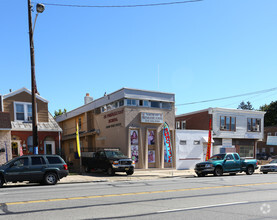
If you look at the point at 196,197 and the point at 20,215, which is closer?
the point at 20,215

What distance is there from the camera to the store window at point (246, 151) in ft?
118

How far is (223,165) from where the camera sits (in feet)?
70.8

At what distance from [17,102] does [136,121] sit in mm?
10274

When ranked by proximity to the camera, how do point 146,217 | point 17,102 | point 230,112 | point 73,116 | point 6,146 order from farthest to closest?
point 73,116 → point 230,112 → point 17,102 → point 6,146 → point 146,217

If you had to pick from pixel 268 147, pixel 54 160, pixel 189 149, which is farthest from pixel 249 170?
pixel 268 147

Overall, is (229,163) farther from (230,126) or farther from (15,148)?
(15,148)

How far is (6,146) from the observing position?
70.4ft

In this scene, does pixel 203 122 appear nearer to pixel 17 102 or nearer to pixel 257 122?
pixel 257 122

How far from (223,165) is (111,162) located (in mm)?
8142

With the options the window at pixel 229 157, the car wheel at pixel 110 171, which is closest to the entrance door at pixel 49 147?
the car wheel at pixel 110 171

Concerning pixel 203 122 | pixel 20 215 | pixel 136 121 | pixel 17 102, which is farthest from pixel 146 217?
pixel 203 122

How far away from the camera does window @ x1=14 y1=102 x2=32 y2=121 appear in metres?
25.1

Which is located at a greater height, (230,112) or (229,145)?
(230,112)

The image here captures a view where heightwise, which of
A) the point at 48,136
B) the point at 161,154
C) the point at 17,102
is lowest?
the point at 161,154
